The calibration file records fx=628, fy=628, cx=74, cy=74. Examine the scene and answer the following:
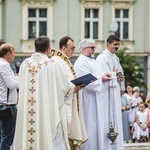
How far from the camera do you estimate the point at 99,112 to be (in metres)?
11.0

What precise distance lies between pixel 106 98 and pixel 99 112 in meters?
0.39

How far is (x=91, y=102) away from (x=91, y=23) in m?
Answer: 27.4

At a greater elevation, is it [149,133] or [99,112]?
[99,112]

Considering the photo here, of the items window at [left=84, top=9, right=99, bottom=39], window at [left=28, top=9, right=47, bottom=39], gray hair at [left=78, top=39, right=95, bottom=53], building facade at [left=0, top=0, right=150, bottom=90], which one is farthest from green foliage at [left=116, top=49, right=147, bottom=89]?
gray hair at [left=78, top=39, right=95, bottom=53]

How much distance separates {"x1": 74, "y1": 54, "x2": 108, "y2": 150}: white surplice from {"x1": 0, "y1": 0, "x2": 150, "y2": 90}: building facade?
26365 mm

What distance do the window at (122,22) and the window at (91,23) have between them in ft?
4.03

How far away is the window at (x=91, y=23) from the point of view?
3803 centimetres

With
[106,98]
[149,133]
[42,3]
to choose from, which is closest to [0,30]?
[42,3]

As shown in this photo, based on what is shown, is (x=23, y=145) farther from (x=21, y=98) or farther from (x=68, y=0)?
(x=68, y=0)

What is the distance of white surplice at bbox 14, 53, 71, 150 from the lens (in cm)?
931

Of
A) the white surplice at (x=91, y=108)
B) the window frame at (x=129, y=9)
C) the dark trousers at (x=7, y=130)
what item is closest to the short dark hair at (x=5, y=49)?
the dark trousers at (x=7, y=130)

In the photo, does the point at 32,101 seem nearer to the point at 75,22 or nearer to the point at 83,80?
the point at 83,80

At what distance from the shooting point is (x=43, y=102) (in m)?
9.33

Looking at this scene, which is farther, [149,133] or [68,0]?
[68,0]
